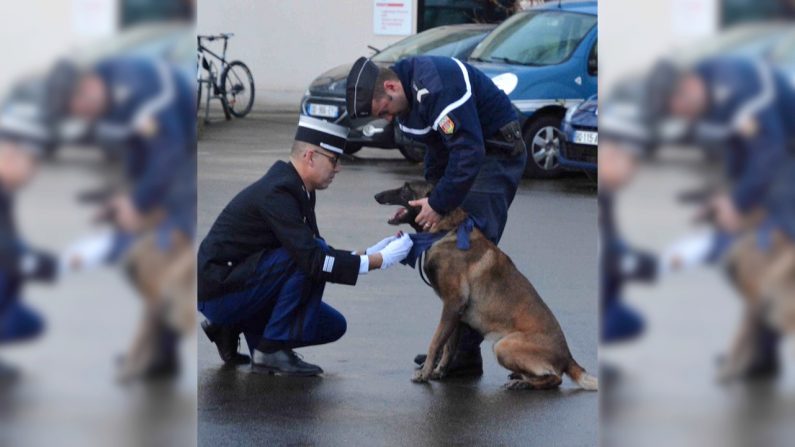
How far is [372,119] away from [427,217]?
30.2 feet

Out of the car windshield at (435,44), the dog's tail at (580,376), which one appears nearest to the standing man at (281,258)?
the dog's tail at (580,376)

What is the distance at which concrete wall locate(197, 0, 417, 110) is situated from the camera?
26203 mm

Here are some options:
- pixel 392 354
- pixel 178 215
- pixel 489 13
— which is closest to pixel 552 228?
pixel 392 354

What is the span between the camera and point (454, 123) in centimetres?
630

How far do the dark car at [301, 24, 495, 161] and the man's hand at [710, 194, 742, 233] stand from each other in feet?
42.5

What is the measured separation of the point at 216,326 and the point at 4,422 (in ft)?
14.4

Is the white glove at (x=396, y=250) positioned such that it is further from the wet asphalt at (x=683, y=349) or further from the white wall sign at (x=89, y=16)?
the white wall sign at (x=89, y=16)

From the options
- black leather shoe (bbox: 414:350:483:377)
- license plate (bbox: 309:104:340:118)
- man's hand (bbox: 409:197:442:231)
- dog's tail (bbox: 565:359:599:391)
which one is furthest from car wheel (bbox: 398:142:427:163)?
dog's tail (bbox: 565:359:599:391)

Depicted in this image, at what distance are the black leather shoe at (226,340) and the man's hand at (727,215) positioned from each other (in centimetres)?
476

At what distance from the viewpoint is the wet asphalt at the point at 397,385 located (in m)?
5.70

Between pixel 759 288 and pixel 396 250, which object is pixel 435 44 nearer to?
pixel 396 250

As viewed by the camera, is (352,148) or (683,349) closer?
(683,349)

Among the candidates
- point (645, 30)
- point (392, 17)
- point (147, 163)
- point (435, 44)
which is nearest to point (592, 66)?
point (435, 44)

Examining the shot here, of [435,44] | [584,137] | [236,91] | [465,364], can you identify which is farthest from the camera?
[236,91]
